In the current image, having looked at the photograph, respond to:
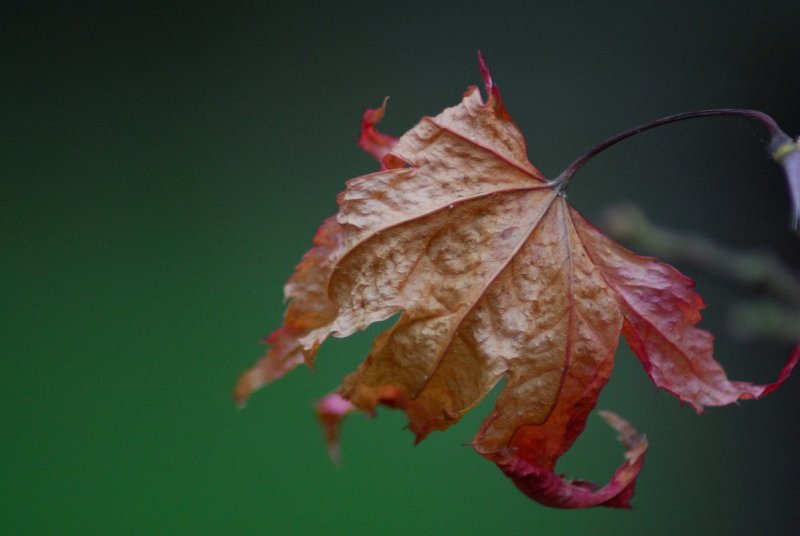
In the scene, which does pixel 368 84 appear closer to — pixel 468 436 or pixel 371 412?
pixel 468 436

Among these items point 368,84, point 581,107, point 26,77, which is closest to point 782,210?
point 581,107

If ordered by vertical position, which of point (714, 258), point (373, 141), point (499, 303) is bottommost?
point (714, 258)

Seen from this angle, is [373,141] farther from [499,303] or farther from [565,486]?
[565,486]

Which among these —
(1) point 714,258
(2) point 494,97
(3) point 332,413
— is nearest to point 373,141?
(2) point 494,97

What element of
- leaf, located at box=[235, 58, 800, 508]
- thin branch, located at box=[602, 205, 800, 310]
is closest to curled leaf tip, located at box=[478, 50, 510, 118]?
leaf, located at box=[235, 58, 800, 508]

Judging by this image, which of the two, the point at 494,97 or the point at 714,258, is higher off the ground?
the point at 494,97

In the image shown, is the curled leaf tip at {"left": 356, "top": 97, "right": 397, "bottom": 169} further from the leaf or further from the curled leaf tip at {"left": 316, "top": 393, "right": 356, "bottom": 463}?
the curled leaf tip at {"left": 316, "top": 393, "right": 356, "bottom": 463}

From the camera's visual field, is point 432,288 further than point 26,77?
No

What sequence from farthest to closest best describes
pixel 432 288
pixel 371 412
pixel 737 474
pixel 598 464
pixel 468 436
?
pixel 737 474 → pixel 598 464 → pixel 468 436 → pixel 371 412 → pixel 432 288
